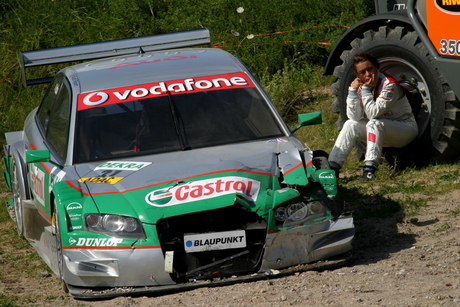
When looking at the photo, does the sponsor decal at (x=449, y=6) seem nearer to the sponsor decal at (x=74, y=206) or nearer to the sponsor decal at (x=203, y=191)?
the sponsor decal at (x=203, y=191)

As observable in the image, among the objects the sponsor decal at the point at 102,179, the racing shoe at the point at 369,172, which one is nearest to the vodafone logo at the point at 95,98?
the sponsor decal at the point at 102,179

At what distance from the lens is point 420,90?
7.01 meters

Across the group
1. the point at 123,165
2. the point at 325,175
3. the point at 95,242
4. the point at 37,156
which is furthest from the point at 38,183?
the point at 325,175

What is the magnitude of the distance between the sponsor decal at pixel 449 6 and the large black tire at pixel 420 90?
53 cm

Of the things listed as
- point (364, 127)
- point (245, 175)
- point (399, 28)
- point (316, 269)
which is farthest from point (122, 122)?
point (399, 28)

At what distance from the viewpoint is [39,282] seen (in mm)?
5449

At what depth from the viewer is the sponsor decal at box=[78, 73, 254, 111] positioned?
5.70m

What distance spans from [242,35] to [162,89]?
6.86 m

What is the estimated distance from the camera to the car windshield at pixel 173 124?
5469 mm

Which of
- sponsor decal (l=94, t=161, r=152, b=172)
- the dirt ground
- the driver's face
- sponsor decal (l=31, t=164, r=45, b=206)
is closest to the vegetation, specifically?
the driver's face

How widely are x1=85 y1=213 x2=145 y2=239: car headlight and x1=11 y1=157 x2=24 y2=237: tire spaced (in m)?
2.15

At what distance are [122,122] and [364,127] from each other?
2713 millimetres

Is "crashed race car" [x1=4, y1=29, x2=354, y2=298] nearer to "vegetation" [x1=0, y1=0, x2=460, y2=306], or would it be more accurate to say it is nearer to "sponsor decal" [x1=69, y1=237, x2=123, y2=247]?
"sponsor decal" [x1=69, y1=237, x2=123, y2=247]

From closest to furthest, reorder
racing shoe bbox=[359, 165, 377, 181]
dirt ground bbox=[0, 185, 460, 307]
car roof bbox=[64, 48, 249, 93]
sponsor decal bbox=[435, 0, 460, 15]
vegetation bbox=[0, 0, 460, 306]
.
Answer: dirt ground bbox=[0, 185, 460, 307] < car roof bbox=[64, 48, 249, 93] < sponsor decal bbox=[435, 0, 460, 15] < racing shoe bbox=[359, 165, 377, 181] < vegetation bbox=[0, 0, 460, 306]
